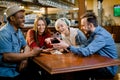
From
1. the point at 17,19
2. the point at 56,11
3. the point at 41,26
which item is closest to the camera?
the point at 17,19

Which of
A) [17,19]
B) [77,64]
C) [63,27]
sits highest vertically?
[17,19]

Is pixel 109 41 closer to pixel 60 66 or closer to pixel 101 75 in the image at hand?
pixel 101 75

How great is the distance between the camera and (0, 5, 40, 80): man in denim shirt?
2404mm

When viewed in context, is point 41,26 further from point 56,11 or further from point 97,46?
point 56,11

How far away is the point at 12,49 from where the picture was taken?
8.29 ft

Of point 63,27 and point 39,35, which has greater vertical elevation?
point 63,27

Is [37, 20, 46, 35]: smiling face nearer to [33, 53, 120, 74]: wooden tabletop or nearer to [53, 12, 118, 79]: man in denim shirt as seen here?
[53, 12, 118, 79]: man in denim shirt

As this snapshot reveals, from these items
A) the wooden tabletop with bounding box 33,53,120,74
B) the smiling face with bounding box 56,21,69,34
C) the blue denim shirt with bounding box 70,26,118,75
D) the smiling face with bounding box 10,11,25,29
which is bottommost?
the wooden tabletop with bounding box 33,53,120,74

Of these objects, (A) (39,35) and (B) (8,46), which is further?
(A) (39,35)

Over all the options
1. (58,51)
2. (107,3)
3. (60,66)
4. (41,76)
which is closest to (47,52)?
(58,51)

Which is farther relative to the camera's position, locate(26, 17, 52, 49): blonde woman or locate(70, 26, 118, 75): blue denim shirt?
locate(26, 17, 52, 49): blonde woman

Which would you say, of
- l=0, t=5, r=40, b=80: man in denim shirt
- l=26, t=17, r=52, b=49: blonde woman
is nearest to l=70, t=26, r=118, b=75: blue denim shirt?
l=0, t=5, r=40, b=80: man in denim shirt

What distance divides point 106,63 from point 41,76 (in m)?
1.37

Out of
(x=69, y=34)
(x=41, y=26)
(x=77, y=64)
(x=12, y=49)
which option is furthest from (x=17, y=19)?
(x=69, y=34)
